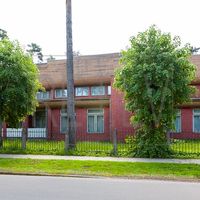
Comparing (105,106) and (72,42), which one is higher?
(72,42)

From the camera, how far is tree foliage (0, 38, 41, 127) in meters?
22.5

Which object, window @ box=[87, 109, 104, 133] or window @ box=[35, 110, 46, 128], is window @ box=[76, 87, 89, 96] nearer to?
window @ box=[87, 109, 104, 133]

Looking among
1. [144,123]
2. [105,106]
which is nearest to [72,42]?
[144,123]

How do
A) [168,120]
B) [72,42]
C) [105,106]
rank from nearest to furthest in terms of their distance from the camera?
[168,120] → [72,42] → [105,106]

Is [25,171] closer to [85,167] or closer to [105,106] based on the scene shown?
[85,167]

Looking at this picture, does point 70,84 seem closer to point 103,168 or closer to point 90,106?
point 103,168

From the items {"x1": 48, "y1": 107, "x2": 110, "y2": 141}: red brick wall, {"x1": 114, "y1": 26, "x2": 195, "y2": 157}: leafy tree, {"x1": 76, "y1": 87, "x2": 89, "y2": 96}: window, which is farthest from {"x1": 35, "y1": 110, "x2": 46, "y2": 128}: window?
{"x1": 114, "y1": 26, "x2": 195, "y2": 157}: leafy tree

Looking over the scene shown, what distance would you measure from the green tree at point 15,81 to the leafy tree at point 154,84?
581cm

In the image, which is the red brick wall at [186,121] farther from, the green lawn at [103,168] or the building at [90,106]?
the green lawn at [103,168]

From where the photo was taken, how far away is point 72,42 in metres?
22.6

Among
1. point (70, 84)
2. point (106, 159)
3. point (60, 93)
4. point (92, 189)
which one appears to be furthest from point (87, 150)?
point (60, 93)

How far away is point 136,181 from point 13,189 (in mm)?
3864

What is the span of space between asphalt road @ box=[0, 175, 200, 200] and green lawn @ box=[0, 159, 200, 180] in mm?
1011

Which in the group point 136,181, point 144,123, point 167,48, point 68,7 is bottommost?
point 136,181
